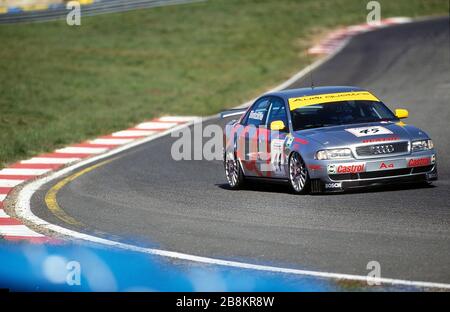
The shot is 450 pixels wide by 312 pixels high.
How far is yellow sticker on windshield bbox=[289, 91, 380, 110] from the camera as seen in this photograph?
13500mm

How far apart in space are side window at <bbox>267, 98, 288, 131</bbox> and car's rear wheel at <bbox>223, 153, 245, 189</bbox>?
745mm

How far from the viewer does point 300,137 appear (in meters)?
12.8

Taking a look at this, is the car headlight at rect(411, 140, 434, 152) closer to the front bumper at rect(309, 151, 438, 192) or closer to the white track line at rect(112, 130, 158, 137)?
the front bumper at rect(309, 151, 438, 192)

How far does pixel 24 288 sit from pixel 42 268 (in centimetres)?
83

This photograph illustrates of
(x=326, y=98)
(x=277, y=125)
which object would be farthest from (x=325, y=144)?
(x=326, y=98)

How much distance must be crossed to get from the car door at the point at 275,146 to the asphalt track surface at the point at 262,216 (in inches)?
11.6

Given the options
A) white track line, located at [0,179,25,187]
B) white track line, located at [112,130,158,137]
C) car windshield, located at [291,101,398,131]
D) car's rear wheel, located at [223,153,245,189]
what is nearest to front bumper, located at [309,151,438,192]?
car windshield, located at [291,101,398,131]

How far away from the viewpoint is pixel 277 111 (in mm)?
→ 13773

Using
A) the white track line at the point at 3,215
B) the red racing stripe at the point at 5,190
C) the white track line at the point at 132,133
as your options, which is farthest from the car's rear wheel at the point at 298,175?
the white track line at the point at 132,133

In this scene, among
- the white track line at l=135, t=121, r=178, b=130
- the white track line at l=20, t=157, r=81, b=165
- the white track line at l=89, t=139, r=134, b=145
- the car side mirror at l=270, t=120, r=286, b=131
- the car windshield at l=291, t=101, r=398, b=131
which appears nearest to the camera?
the car side mirror at l=270, t=120, r=286, b=131

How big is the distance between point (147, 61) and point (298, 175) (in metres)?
21.5

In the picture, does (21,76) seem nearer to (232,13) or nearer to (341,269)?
(232,13)

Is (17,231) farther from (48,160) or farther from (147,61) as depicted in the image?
(147,61)
